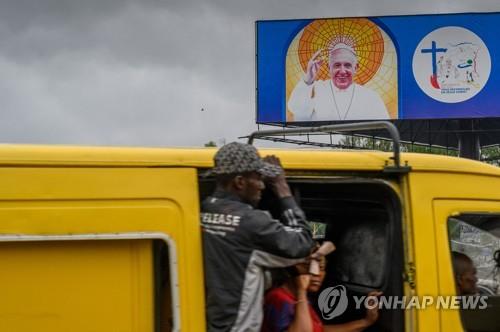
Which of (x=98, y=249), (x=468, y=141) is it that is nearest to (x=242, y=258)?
(x=98, y=249)

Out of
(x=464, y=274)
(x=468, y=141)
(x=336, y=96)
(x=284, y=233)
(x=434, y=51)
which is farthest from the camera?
(x=468, y=141)

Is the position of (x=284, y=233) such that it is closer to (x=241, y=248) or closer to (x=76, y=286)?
(x=241, y=248)

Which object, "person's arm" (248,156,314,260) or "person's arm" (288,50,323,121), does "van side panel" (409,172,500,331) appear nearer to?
"person's arm" (248,156,314,260)

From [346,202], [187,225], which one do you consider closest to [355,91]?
[346,202]

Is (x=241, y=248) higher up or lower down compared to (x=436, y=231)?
lower down

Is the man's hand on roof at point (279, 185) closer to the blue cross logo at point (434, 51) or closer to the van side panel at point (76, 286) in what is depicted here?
the van side panel at point (76, 286)

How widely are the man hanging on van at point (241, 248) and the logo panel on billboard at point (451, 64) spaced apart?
1688cm

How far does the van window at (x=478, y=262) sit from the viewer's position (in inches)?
119

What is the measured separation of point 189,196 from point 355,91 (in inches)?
665

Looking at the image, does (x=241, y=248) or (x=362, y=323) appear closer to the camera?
(x=241, y=248)

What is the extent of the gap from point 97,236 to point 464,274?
5.59ft

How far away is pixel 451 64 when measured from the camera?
62.8 feet

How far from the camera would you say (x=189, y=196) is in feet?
8.57

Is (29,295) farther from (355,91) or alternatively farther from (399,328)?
(355,91)
